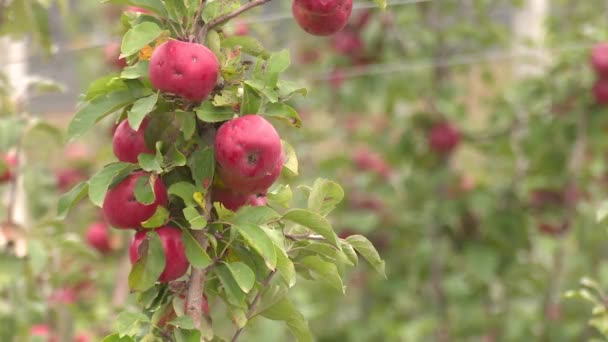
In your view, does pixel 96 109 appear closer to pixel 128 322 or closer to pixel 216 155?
pixel 216 155

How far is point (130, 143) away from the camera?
4.38 feet

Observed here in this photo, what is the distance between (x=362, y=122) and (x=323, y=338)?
0.94 m

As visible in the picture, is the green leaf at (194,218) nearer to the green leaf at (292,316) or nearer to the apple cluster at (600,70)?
the green leaf at (292,316)

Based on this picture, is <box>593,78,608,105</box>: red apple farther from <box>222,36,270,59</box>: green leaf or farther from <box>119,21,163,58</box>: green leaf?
<box>119,21,163,58</box>: green leaf

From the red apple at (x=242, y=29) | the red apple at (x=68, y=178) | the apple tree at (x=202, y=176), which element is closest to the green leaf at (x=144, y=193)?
the apple tree at (x=202, y=176)

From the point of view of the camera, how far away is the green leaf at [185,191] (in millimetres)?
1288

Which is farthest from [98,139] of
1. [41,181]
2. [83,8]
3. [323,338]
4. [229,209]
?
[229,209]

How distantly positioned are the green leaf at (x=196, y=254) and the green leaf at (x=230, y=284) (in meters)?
0.05

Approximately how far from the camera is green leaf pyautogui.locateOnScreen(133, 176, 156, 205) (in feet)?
4.18

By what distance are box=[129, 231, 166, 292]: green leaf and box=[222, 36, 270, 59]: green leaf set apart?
0.94 feet

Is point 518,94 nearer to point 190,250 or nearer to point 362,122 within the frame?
point 362,122

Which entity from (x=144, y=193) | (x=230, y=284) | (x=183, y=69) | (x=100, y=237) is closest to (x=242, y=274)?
(x=230, y=284)

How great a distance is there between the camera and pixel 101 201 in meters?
1.27

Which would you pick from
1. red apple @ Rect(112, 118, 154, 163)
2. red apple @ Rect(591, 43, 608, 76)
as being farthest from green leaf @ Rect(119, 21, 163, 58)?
red apple @ Rect(591, 43, 608, 76)
